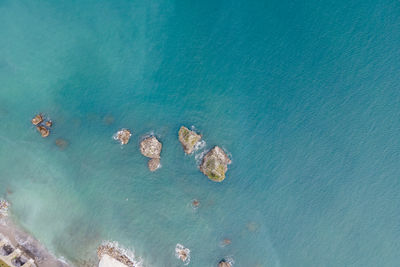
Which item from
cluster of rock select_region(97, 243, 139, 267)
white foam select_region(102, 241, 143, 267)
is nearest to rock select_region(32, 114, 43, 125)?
white foam select_region(102, 241, 143, 267)

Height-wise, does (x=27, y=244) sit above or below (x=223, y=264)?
below

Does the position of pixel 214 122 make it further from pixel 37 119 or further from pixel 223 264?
pixel 37 119

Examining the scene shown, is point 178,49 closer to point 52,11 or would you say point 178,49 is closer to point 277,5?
point 277,5

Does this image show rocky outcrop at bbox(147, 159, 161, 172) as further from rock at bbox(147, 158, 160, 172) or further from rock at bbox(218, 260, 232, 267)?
→ rock at bbox(218, 260, 232, 267)

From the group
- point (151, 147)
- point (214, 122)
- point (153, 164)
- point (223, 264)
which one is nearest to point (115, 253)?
point (153, 164)

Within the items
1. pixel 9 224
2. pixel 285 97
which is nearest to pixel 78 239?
pixel 9 224

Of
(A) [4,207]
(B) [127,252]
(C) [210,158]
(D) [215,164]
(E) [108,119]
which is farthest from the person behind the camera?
(E) [108,119]
